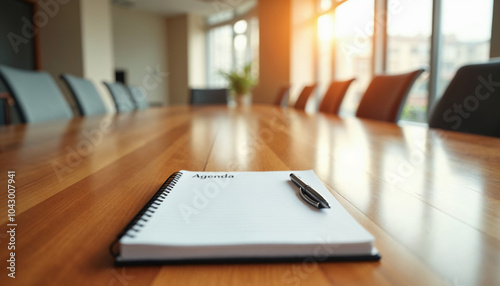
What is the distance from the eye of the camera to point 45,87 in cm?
172

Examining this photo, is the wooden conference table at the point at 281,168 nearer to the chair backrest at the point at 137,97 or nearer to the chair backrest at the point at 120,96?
the chair backrest at the point at 120,96

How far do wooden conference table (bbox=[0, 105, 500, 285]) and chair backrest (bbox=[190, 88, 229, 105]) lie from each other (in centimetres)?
338

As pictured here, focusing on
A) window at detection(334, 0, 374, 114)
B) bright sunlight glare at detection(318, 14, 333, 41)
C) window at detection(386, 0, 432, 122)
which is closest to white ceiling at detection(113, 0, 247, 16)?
bright sunlight glare at detection(318, 14, 333, 41)

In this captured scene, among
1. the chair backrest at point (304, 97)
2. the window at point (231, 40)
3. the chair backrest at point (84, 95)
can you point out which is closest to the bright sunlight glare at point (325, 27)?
the window at point (231, 40)

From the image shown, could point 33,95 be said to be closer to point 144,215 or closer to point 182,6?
point 144,215

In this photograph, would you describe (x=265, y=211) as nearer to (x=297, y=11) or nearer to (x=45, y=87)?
(x=45, y=87)

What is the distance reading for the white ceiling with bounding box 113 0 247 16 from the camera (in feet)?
21.1

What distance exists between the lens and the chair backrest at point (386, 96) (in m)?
1.42

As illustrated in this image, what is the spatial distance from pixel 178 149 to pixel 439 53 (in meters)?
2.70

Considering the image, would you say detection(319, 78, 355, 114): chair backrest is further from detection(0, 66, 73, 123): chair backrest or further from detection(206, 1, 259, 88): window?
detection(206, 1, 259, 88): window

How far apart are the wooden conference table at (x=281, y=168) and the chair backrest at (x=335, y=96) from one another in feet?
4.67

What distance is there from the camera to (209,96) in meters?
4.19

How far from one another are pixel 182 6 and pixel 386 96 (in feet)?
20.1

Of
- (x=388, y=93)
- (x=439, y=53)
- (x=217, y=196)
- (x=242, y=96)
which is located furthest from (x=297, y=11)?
(x=217, y=196)
